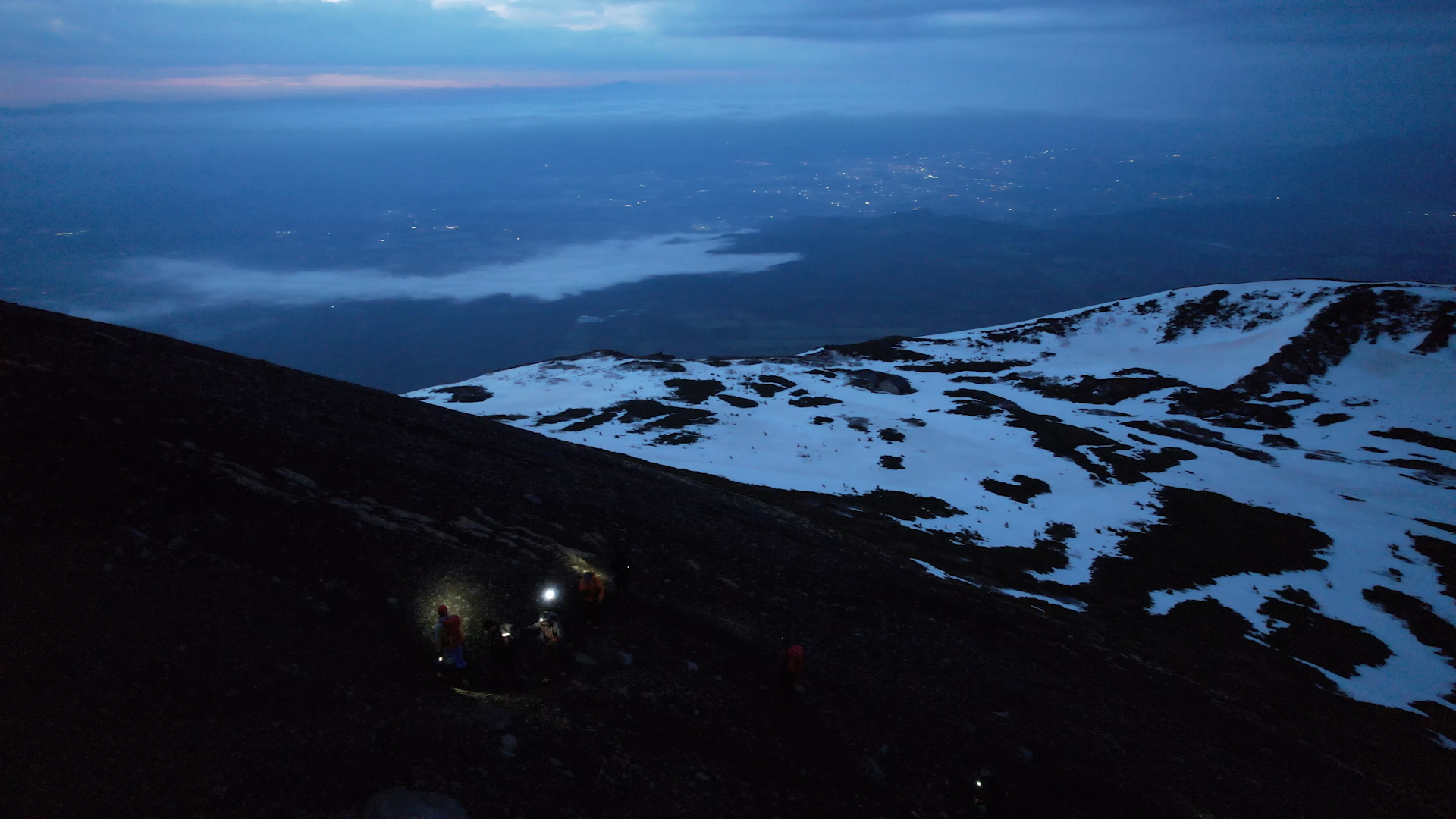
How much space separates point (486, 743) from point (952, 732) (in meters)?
11.1

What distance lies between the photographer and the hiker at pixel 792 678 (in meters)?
15.4

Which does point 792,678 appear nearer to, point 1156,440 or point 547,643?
point 547,643

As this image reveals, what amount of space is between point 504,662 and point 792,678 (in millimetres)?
6456

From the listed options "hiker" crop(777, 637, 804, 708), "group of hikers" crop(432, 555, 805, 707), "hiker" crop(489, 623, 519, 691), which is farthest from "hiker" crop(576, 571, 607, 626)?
"hiker" crop(777, 637, 804, 708)

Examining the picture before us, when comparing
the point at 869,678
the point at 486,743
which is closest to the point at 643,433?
the point at 869,678

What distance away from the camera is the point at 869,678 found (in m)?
18.0

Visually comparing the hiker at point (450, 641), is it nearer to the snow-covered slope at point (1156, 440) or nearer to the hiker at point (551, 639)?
the hiker at point (551, 639)

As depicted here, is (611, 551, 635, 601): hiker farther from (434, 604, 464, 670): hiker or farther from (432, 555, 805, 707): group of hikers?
(434, 604, 464, 670): hiker

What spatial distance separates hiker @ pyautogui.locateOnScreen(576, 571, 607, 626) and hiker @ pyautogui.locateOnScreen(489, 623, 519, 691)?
263 cm

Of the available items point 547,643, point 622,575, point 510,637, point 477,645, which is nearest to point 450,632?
point 510,637

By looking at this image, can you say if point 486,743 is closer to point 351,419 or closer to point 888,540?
point 351,419

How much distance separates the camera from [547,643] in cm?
1452

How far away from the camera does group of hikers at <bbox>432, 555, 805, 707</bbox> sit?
43.8 ft

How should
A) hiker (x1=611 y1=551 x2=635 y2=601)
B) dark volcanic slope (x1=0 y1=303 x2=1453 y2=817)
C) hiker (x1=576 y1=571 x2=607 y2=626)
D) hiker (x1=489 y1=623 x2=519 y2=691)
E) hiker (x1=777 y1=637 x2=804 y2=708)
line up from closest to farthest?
dark volcanic slope (x1=0 y1=303 x2=1453 y2=817)
hiker (x1=489 y1=623 x2=519 y2=691)
hiker (x1=777 y1=637 x2=804 y2=708)
hiker (x1=576 y1=571 x2=607 y2=626)
hiker (x1=611 y1=551 x2=635 y2=601)
